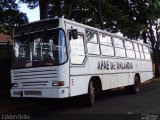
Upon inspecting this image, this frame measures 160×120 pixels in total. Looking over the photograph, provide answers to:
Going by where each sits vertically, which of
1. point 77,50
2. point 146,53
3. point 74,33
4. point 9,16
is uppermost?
point 9,16

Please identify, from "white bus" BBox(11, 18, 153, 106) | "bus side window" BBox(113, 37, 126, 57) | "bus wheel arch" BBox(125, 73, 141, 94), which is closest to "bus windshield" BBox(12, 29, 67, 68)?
"white bus" BBox(11, 18, 153, 106)

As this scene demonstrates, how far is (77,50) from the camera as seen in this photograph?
43.4 feet

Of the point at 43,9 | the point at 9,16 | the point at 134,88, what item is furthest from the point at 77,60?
the point at 134,88

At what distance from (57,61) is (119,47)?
6247 mm

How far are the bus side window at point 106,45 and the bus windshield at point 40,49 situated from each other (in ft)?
11.3

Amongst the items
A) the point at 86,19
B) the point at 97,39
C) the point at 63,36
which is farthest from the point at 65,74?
the point at 86,19

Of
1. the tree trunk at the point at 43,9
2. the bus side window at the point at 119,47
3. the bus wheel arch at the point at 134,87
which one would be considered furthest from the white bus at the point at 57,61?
the bus wheel arch at the point at 134,87

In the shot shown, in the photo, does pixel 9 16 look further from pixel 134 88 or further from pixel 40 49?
pixel 134 88

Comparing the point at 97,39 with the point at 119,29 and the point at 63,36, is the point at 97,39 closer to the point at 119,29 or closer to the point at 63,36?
the point at 63,36

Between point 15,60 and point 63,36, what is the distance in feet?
6.49

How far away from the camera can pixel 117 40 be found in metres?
17.8

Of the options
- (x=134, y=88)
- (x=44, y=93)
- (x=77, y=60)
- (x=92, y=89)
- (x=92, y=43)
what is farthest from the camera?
(x=134, y=88)

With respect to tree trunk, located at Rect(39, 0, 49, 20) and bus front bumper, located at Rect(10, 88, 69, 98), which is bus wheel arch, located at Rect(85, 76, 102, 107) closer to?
bus front bumper, located at Rect(10, 88, 69, 98)

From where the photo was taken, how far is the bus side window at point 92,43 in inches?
563
